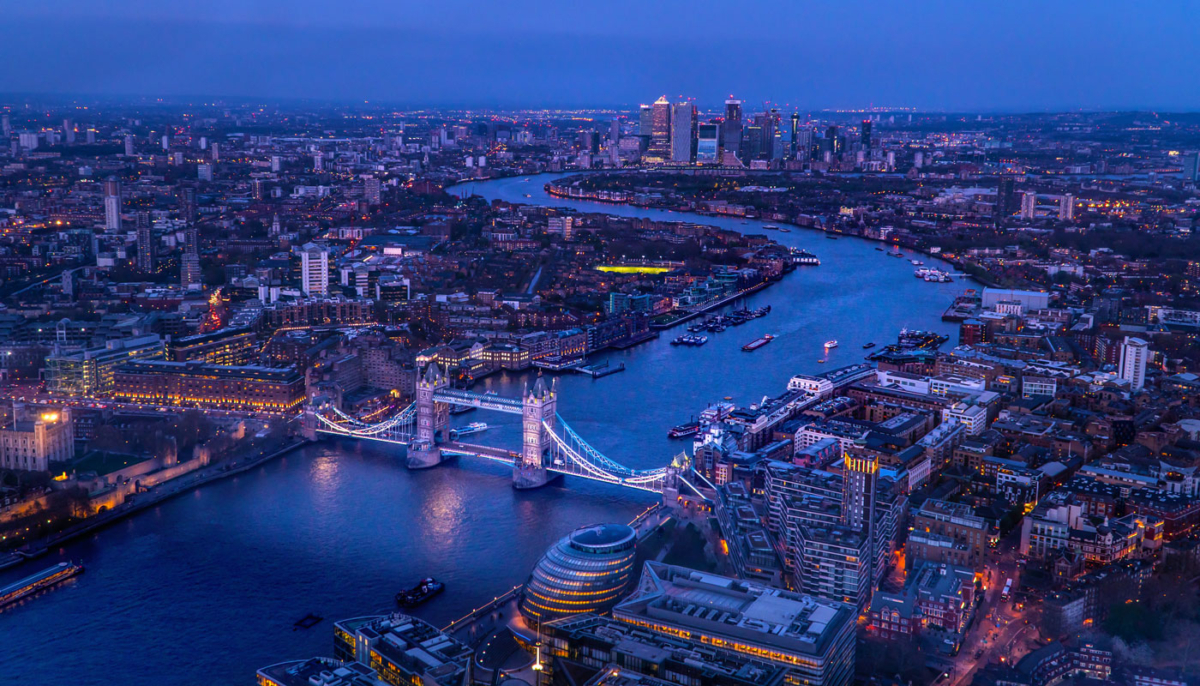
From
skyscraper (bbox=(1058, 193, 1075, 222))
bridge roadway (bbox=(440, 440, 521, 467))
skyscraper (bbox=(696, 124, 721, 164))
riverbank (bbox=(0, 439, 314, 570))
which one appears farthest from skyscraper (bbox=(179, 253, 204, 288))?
skyscraper (bbox=(696, 124, 721, 164))

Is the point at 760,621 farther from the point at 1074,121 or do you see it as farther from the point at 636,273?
the point at 1074,121

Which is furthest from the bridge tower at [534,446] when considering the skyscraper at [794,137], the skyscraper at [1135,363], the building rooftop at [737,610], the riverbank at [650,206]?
the skyscraper at [794,137]

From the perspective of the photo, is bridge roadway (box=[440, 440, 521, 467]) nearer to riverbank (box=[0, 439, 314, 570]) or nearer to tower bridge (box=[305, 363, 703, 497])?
tower bridge (box=[305, 363, 703, 497])

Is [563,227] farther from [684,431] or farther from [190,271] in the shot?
[684,431]

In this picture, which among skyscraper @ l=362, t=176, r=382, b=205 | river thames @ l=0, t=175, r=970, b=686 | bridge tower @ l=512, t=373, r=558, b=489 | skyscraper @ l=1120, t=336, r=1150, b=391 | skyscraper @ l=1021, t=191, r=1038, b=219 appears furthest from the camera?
skyscraper @ l=362, t=176, r=382, b=205

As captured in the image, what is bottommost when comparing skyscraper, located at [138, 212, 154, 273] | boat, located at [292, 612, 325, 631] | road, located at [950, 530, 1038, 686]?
boat, located at [292, 612, 325, 631]

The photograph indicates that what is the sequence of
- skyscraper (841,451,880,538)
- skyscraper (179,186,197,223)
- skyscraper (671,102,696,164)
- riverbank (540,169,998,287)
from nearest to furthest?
skyscraper (841,451,880,538)
skyscraper (179,186,197,223)
riverbank (540,169,998,287)
skyscraper (671,102,696,164)

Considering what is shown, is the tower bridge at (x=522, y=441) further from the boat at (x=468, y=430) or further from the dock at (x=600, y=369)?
the dock at (x=600, y=369)
